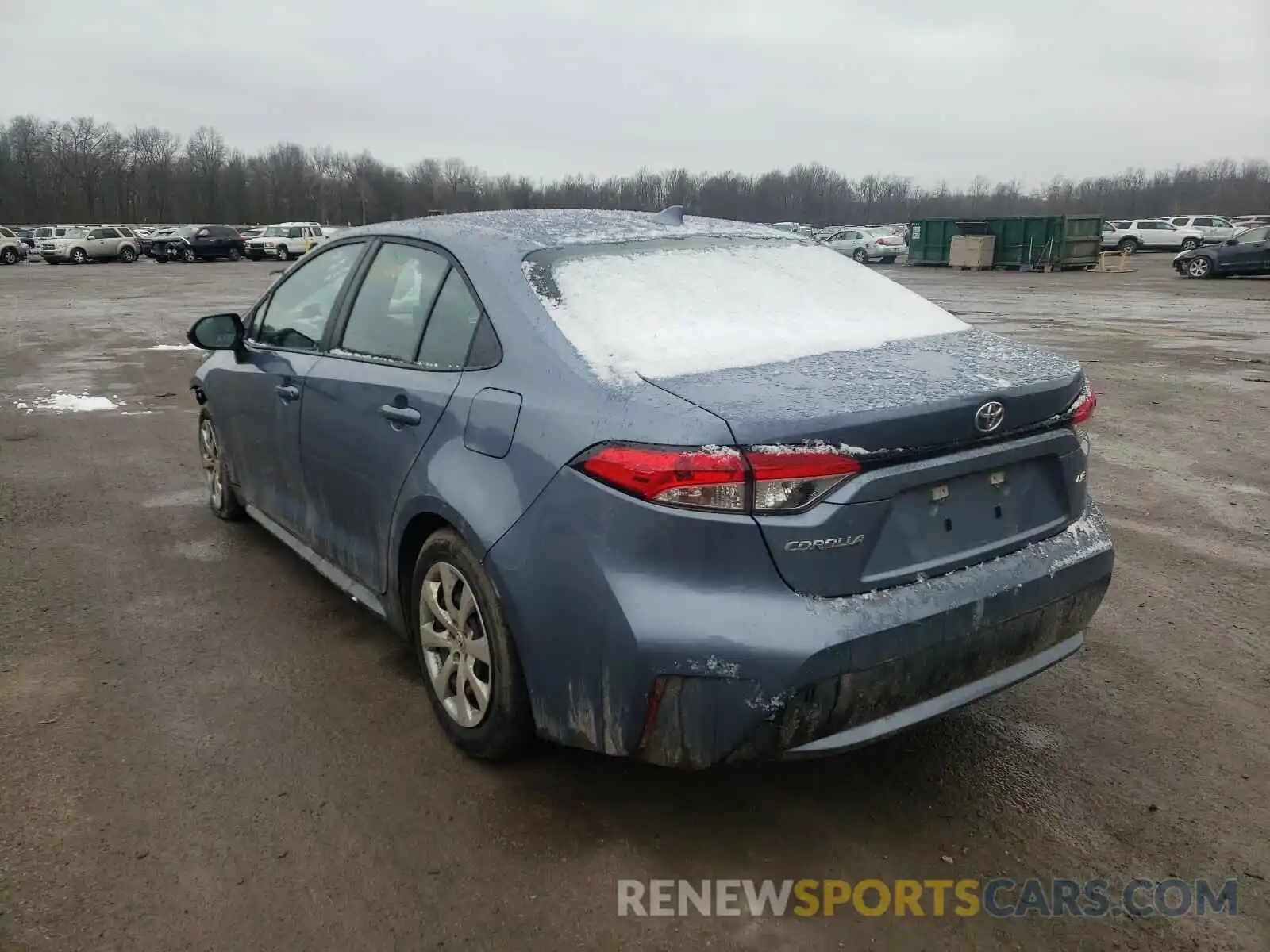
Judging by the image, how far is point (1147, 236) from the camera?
47.5 metres

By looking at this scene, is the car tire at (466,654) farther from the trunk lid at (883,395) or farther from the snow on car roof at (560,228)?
the snow on car roof at (560,228)

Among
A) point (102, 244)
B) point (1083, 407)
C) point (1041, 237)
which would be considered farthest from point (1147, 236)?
point (1083, 407)

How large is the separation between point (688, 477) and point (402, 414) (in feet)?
4.14

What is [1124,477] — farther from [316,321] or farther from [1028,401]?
[316,321]

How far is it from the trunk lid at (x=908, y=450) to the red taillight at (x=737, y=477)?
30 mm

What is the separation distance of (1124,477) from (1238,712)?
3402 millimetres

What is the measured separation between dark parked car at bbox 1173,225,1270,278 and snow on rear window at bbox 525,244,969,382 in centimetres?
3257

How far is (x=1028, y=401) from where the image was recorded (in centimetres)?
261

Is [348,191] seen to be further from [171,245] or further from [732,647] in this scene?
[732,647]

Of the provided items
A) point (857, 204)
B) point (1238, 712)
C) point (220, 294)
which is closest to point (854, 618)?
point (1238, 712)

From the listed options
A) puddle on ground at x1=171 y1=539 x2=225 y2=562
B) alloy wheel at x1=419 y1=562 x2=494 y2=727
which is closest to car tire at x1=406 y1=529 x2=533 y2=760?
alloy wheel at x1=419 y1=562 x2=494 y2=727

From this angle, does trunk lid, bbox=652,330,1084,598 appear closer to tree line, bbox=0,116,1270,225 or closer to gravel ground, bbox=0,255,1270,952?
gravel ground, bbox=0,255,1270,952

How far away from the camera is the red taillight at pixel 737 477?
87.5 inches

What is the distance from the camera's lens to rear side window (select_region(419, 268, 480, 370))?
297cm
